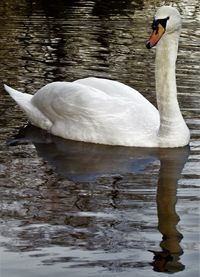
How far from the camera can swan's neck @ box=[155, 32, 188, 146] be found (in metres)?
10.2

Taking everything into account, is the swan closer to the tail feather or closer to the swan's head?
the swan's head

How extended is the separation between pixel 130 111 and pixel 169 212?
2353 mm

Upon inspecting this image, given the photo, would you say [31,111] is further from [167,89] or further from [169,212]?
[169,212]

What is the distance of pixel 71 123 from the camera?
10359 mm

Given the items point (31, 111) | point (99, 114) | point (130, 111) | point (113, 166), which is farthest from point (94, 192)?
point (31, 111)

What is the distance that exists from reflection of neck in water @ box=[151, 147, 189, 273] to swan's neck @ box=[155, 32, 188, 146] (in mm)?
236

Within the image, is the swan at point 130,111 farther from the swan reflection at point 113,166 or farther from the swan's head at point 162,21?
the swan reflection at point 113,166

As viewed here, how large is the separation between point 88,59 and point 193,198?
726 cm

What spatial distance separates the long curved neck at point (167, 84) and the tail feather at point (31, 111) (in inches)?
51.8

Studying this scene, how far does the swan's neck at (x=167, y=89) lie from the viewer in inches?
400

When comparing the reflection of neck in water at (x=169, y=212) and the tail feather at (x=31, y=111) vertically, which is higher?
the tail feather at (x=31, y=111)

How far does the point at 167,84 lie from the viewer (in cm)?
1034

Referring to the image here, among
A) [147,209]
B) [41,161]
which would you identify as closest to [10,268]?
[147,209]

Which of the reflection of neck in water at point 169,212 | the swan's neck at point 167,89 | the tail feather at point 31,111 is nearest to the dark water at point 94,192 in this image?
the reflection of neck in water at point 169,212
